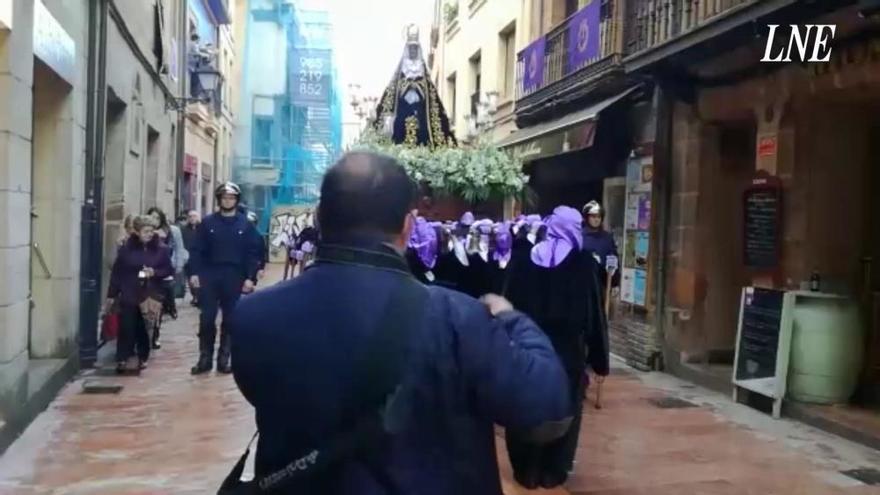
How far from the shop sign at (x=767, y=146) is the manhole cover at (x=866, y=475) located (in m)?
3.28

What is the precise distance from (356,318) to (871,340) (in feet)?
25.0

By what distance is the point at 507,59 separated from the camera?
63.5 feet

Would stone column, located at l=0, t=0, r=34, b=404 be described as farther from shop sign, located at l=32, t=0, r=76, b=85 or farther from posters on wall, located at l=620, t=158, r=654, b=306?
posters on wall, located at l=620, t=158, r=654, b=306

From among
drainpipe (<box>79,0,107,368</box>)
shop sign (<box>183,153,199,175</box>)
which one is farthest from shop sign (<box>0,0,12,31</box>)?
shop sign (<box>183,153,199,175</box>)

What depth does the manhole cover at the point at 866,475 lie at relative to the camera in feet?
20.4

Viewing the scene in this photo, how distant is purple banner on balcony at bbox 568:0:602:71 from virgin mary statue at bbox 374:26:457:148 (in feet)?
8.07

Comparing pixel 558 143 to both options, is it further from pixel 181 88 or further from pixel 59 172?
pixel 181 88

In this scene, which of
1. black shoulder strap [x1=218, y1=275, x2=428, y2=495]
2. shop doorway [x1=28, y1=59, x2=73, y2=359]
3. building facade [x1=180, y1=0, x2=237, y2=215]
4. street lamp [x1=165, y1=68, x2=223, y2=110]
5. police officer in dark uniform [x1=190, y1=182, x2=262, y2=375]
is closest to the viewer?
black shoulder strap [x1=218, y1=275, x2=428, y2=495]

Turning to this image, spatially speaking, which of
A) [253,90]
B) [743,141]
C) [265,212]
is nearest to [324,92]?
[253,90]

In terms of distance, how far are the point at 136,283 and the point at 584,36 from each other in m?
6.68

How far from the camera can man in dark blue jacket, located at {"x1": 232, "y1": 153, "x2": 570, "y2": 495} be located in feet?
5.82

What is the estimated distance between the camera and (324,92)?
36.2 meters

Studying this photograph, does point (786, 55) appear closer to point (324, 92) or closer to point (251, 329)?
point (251, 329)

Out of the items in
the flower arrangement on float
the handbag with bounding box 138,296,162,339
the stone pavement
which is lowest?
the stone pavement
